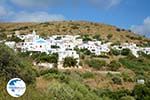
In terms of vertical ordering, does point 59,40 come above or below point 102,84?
above


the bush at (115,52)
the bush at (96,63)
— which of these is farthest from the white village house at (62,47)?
the bush at (96,63)

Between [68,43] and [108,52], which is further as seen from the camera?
[68,43]

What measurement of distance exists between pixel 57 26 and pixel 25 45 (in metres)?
38.9

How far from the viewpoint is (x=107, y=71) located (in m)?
63.9

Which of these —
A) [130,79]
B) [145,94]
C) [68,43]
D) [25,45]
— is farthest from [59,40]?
[145,94]

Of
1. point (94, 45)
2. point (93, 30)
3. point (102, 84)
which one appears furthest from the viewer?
point (93, 30)

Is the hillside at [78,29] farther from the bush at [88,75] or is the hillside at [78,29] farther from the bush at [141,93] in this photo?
the bush at [141,93]

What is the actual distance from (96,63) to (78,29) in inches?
1863

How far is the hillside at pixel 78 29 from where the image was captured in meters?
107

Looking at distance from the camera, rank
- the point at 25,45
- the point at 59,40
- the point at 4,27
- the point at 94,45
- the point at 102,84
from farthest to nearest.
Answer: the point at 4,27 → the point at 59,40 → the point at 94,45 → the point at 25,45 → the point at 102,84

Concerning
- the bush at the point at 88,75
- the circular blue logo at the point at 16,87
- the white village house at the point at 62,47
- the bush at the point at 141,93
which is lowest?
the bush at the point at 141,93

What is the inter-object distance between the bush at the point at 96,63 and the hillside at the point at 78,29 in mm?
33967

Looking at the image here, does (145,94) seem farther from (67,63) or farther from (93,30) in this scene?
(93,30)

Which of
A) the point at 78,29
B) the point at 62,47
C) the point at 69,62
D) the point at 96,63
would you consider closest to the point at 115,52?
the point at 62,47
